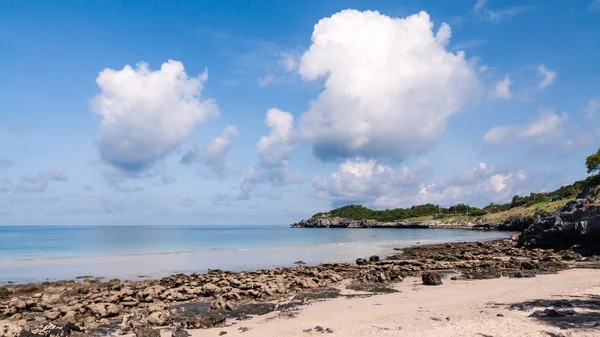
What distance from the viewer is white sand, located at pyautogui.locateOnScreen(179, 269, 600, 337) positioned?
1248 centimetres

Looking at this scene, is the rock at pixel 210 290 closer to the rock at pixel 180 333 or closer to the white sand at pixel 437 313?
the white sand at pixel 437 313

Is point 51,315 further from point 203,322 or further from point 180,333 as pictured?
point 180,333

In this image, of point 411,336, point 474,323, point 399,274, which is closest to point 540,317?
point 474,323

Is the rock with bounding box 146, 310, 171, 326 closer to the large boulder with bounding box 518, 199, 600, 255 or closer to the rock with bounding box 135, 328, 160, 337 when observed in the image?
the rock with bounding box 135, 328, 160, 337

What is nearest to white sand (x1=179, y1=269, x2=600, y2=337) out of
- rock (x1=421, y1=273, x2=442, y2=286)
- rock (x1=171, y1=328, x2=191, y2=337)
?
rock (x1=171, y1=328, x2=191, y2=337)

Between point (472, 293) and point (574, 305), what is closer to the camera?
point (574, 305)

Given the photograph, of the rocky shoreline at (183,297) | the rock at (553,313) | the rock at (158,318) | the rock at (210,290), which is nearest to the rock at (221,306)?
the rocky shoreline at (183,297)

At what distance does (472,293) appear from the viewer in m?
20.4

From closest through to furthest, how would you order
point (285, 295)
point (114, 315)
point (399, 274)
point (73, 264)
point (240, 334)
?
1. point (240, 334)
2. point (114, 315)
3. point (285, 295)
4. point (399, 274)
5. point (73, 264)

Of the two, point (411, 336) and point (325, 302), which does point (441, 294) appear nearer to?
point (325, 302)

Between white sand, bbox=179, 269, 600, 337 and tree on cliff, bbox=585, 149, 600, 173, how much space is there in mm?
98433

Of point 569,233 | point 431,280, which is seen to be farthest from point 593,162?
point 431,280

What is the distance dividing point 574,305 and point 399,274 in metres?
14.7

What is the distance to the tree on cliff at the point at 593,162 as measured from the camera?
10162cm
